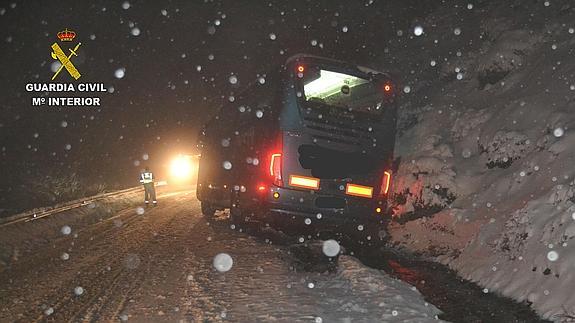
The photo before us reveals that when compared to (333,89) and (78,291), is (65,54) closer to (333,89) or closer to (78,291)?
(333,89)

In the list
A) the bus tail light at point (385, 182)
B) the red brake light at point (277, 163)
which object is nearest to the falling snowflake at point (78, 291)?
the red brake light at point (277, 163)

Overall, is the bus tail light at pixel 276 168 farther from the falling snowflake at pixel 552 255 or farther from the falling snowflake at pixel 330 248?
the falling snowflake at pixel 552 255

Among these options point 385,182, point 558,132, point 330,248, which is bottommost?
point 330,248

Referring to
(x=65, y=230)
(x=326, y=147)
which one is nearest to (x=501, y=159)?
(x=326, y=147)

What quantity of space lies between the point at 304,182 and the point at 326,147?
775 millimetres

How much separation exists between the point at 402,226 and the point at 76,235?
26.4 feet

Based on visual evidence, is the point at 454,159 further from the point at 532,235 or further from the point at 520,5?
the point at 520,5

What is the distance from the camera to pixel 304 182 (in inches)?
337

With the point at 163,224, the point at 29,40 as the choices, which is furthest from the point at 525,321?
the point at 29,40

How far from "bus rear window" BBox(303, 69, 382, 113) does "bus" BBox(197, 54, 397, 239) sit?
0.02 m

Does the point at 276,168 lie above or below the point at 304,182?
above

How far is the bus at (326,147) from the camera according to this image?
8523 millimetres

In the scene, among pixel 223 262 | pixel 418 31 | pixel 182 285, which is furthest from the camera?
pixel 418 31

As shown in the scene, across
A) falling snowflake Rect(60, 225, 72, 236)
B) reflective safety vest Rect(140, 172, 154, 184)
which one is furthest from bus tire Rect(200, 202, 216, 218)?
reflective safety vest Rect(140, 172, 154, 184)
